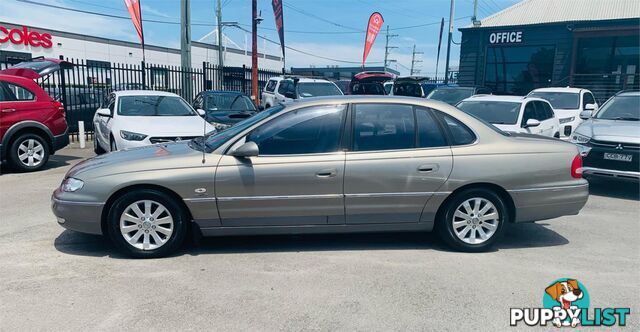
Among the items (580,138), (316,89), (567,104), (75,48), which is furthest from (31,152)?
(75,48)

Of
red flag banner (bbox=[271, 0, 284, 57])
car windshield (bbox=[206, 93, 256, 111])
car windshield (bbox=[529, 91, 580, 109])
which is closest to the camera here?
car windshield (bbox=[206, 93, 256, 111])

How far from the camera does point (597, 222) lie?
596 centimetres

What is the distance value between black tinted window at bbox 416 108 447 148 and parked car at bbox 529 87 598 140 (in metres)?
8.19

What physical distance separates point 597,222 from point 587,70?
17.0 metres

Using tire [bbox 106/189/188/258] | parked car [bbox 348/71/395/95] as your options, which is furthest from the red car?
parked car [bbox 348/71/395/95]

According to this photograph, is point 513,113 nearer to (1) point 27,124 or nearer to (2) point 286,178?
(2) point 286,178

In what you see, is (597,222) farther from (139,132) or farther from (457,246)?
(139,132)

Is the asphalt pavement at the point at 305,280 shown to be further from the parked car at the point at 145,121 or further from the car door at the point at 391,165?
the parked car at the point at 145,121

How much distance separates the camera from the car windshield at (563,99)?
40.8 feet

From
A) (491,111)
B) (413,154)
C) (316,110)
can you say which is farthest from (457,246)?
(491,111)

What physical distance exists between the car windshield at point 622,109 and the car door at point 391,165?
5.66 meters

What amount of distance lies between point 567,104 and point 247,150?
1122 centimetres

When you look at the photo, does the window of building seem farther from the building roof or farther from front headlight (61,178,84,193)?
front headlight (61,178,84,193)

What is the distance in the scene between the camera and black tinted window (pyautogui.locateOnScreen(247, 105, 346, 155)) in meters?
4.49
